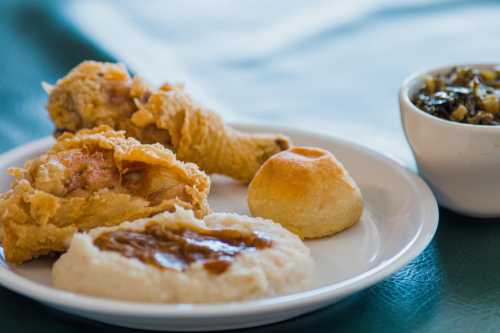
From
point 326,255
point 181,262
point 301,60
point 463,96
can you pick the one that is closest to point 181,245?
point 181,262

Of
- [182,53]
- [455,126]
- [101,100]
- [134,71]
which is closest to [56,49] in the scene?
[134,71]

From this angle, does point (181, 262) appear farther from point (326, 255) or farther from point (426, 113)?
point (426, 113)

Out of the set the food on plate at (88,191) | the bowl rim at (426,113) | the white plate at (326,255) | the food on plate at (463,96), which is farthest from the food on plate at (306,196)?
the food on plate at (463,96)

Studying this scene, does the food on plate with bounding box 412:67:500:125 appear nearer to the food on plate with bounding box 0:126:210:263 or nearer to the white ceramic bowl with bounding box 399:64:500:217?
the white ceramic bowl with bounding box 399:64:500:217

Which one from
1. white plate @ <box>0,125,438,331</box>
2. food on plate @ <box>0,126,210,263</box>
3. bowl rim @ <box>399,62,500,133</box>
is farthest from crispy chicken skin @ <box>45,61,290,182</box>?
bowl rim @ <box>399,62,500,133</box>

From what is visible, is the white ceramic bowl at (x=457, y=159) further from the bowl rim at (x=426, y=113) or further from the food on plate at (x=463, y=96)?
the food on plate at (x=463, y=96)
